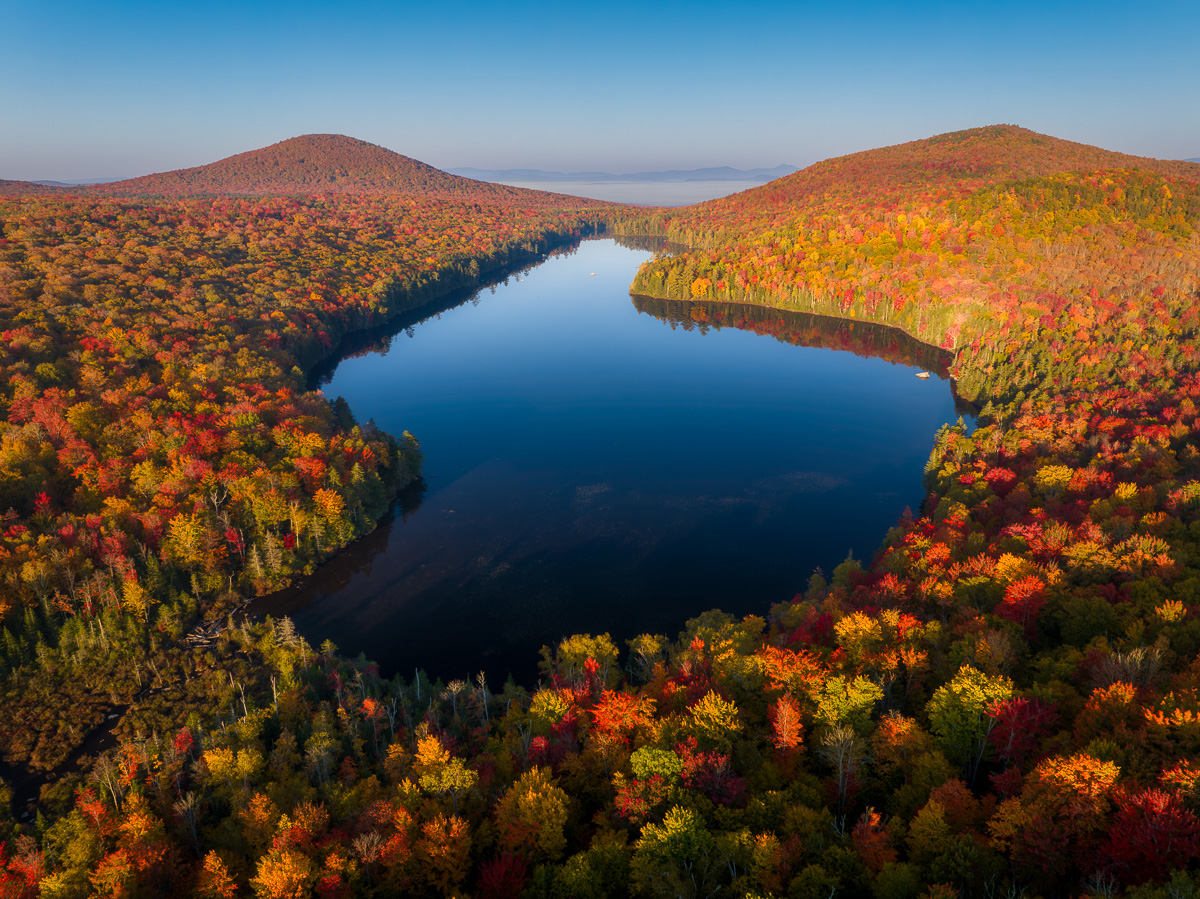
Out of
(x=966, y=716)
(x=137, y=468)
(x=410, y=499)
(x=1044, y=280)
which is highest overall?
(x=1044, y=280)

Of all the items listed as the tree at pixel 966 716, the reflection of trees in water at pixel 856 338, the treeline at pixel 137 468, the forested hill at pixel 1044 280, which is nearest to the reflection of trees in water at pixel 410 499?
the treeline at pixel 137 468

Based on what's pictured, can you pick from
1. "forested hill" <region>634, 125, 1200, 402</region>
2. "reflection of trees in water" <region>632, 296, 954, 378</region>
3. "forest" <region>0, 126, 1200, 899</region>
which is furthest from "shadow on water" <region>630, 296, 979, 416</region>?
"forest" <region>0, 126, 1200, 899</region>

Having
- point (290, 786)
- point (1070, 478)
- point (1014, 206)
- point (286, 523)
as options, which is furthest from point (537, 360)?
point (1014, 206)

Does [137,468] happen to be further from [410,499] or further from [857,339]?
[857,339]

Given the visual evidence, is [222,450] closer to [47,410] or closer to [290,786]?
[47,410]

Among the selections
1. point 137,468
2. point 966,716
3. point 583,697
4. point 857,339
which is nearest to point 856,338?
point 857,339

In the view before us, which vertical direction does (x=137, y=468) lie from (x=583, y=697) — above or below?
above
